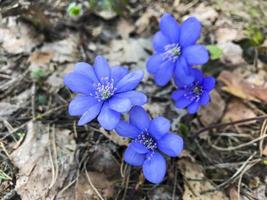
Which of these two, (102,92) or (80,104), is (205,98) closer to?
(102,92)

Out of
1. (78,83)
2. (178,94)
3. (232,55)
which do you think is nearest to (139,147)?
(78,83)

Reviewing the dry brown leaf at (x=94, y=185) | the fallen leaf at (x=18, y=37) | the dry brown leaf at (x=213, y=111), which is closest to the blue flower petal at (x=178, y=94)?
the dry brown leaf at (x=213, y=111)

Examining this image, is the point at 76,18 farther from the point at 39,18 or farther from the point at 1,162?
the point at 1,162

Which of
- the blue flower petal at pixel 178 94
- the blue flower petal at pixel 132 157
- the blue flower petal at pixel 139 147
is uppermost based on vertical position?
the blue flower petal at pixel 139 147

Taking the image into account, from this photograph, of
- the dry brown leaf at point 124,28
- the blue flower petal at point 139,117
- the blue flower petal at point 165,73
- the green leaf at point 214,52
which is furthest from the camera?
the dry brown leaf at point 124,28

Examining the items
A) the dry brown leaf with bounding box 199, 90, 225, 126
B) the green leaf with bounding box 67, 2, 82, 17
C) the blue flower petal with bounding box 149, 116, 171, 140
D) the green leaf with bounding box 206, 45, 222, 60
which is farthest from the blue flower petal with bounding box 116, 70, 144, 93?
the green leaf with bounding box 67, 2, 82, 17

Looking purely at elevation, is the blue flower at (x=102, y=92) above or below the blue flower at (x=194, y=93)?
above

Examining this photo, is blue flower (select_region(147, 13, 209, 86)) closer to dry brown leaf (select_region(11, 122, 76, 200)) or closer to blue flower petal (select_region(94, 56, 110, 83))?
blue flower petal (select_region(94, 56, 110, 83))

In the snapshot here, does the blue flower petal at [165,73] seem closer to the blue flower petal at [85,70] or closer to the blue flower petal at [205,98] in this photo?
the blue flower petal at [205,98]
